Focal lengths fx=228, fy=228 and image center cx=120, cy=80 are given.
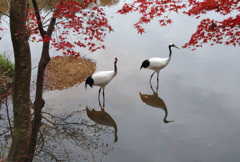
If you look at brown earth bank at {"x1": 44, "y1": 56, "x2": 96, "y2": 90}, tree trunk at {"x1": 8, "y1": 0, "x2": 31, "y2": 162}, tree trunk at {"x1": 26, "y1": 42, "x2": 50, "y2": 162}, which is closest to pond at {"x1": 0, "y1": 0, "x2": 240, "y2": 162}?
brown earth bank at {"x1": 44, "y1": 56, "x2": 96, "y2": 90}

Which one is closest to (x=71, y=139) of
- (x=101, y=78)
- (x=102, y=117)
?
(x=102, y=117)

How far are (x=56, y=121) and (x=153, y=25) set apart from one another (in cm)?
1207

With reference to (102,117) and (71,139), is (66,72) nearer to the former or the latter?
(102,117)

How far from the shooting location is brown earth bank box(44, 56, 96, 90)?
847cm

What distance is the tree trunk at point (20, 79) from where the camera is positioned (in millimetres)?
2974

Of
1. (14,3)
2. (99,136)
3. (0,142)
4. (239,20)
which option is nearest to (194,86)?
(239,20)

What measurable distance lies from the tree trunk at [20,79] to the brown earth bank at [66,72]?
4773 millimetres

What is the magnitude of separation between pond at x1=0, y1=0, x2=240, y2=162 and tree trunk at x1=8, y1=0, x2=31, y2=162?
177 cm

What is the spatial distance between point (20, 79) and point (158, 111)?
195 inches

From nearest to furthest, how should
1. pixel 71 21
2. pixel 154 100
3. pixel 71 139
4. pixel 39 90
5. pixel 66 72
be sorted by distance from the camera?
pixel 71 21 < pixel 39 90 < pixel 71 139 < pixel 154 100 < pixel 66 72

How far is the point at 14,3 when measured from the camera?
2.91m

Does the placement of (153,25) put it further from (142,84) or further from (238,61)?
(142,84)

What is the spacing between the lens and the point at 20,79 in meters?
3.25

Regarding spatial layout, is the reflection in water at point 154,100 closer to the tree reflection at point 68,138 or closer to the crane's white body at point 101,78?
the crane's white body at point 101,78
